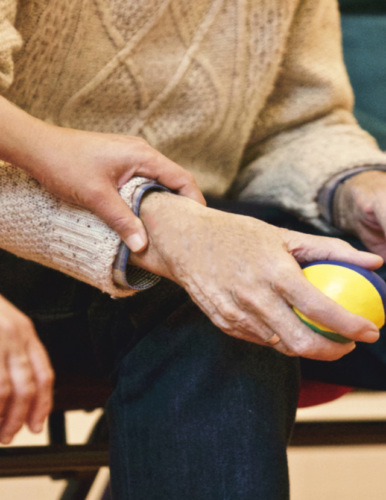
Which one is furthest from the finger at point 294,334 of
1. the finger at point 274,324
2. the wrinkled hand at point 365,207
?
the wrinkled hand at point 365,207

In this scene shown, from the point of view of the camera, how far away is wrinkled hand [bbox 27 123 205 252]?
1.71 ft

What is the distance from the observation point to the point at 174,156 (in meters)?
0.79

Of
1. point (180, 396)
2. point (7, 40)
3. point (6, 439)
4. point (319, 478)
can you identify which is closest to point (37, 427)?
point (6, 439)

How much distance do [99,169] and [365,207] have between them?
1.22 feet

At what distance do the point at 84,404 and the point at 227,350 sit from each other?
1.00ft

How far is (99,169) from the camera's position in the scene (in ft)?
1.73

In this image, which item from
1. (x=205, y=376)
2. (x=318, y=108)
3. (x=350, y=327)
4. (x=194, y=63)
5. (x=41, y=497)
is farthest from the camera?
(x=41, y=497)

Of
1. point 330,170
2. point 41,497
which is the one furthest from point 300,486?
point 330,170

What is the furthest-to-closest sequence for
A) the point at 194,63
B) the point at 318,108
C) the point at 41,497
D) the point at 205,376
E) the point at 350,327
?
the point at 41,497 → the point at 318,108 → the point at 194,63 → the point at 205,376 → the point at 350,327

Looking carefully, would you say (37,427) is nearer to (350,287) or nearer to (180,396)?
(180,396)

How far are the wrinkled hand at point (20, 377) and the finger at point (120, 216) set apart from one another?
139 mm

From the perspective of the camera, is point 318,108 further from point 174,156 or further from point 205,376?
point 205,376

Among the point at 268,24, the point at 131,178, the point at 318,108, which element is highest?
the point at 268,24

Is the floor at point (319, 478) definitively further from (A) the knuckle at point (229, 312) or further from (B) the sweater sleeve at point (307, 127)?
(A) the knuckle at point (229, 312)
